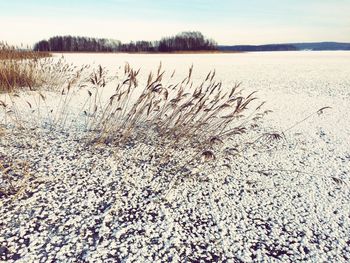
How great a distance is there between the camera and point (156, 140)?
10.9 feet

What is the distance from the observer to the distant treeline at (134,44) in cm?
5959

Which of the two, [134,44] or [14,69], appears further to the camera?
[134,44]

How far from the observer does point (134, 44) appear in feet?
197

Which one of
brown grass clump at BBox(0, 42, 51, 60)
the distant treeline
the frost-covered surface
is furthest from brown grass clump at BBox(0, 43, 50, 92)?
the distant treeline

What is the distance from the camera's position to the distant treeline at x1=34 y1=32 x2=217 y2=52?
5959 cm

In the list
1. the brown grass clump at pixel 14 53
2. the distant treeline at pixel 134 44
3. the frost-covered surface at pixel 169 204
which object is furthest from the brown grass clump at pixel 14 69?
the distant treeline at pixel 134 44

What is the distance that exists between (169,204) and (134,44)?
61529 mm

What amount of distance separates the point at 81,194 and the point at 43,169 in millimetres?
560

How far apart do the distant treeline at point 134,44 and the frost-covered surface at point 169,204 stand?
5739 cm

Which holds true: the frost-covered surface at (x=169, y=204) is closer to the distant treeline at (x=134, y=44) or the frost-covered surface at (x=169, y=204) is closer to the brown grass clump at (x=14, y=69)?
the brown grass clump at (x=14, y=69)

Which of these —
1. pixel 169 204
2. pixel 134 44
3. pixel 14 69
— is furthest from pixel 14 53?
pixel 134 44

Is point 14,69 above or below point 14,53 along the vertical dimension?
below

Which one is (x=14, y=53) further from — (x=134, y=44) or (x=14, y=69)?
(x=134, y=44)

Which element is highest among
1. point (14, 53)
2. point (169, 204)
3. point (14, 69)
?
point (14, 53)
